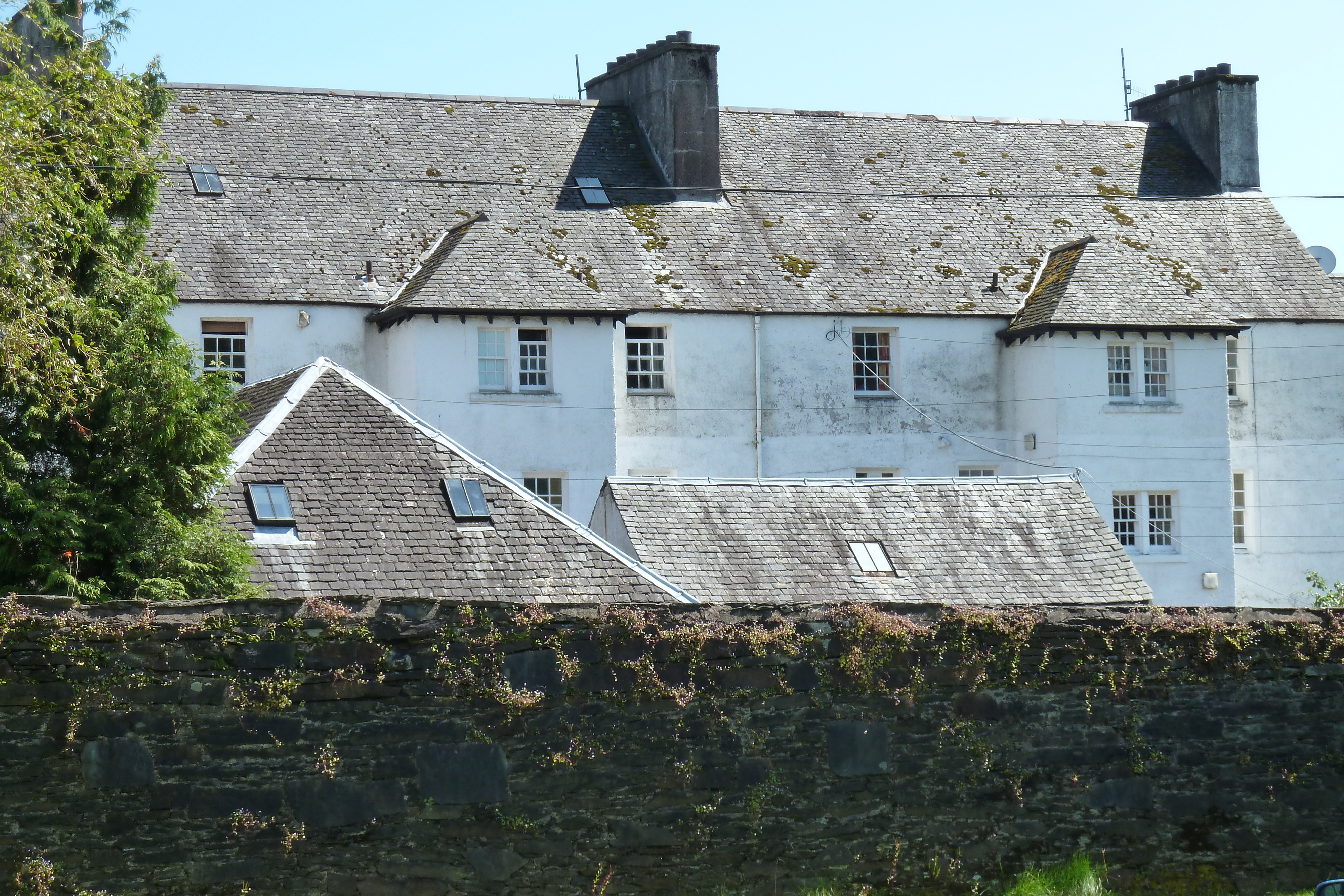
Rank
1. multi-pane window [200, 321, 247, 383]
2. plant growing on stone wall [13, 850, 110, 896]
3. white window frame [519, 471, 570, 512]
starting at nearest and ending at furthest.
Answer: plant growing on stone wall [13, 850, 110, 896], multi-pane window [200, 321, 247, 383], white window frame [519, 471, 570, 512]

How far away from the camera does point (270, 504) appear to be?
18.5 meters

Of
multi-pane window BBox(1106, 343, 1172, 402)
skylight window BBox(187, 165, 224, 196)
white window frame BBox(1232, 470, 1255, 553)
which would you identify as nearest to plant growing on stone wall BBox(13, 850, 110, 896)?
skylight window BBox(187, 165, 224, 196)

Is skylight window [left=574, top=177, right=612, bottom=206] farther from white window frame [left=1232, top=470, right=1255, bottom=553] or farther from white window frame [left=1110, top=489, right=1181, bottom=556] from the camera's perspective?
white window frame [left=1232, top=470, right=1255, bottom=553]

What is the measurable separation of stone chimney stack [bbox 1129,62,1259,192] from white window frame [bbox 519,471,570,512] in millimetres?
17805

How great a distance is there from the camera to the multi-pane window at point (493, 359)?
31156mm

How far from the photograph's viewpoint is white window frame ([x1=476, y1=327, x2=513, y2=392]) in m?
31.0

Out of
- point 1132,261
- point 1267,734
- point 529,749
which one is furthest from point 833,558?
point 1132,261

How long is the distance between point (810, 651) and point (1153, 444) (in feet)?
79.9

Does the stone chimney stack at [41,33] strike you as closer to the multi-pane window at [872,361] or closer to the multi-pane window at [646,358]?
the multi-pane window at [646,358]

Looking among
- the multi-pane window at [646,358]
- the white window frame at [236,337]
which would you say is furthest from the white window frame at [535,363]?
the white window frame at [236,337]

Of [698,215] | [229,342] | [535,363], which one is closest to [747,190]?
[698,215]

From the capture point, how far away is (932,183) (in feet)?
124

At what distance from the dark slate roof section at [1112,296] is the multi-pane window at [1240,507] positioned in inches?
148

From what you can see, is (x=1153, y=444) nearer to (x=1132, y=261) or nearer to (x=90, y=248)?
(x=1132, y=261)
